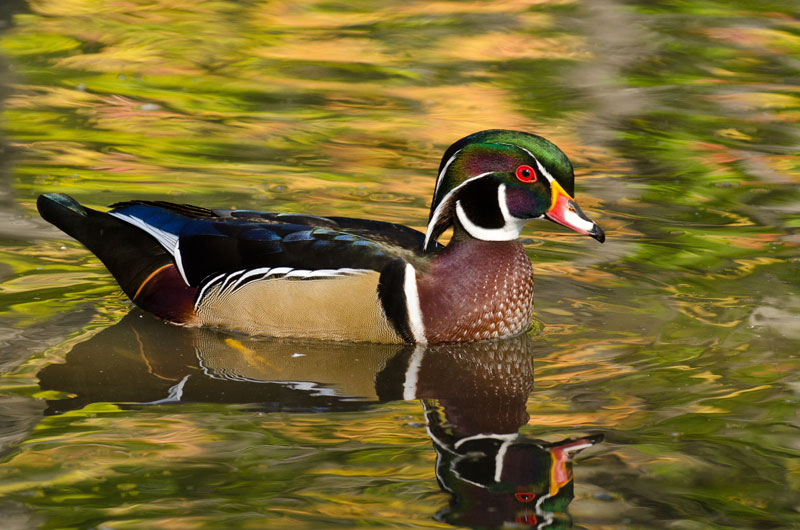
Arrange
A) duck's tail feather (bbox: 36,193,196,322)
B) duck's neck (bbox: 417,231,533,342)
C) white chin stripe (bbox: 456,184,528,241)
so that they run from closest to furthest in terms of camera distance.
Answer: duck's neck (bbox: 417,231,533,342) < white chin stripe (bbox: 456,184,528,241) < duck's tail feather (bbox: 36,193,196,322)

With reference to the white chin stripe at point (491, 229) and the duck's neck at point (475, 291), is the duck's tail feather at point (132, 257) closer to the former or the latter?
the duck's neck at point (475, 291)

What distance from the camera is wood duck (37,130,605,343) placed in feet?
22.7

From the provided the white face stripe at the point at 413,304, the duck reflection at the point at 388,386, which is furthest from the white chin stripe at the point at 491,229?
the duck reflection at the point at 388,386

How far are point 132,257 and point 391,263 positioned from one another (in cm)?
162

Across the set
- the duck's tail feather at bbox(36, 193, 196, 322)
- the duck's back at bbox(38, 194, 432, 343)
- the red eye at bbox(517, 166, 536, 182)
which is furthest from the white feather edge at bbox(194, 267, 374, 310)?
the red eye at bbox(517, 166, 536, 182)

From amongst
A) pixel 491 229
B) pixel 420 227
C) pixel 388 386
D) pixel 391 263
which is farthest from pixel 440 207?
pixel 420 227

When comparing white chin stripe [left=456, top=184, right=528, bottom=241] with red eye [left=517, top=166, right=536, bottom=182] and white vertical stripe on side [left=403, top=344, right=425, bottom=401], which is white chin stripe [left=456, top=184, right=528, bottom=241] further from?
white vertical stripe on side [left=403, top=344, right=425, bottom=401]

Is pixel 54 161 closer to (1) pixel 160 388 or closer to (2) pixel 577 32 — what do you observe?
(1) pixel 160 388

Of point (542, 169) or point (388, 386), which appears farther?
Answer: point (542, 169)

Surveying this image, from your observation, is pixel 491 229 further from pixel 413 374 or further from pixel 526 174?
pixel 413 374

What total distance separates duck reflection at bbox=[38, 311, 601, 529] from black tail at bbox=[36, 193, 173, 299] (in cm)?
25

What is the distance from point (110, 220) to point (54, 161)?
271 centimetres

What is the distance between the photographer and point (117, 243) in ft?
24.8

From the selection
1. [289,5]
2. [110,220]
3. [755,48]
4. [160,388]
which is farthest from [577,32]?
[160,388]
